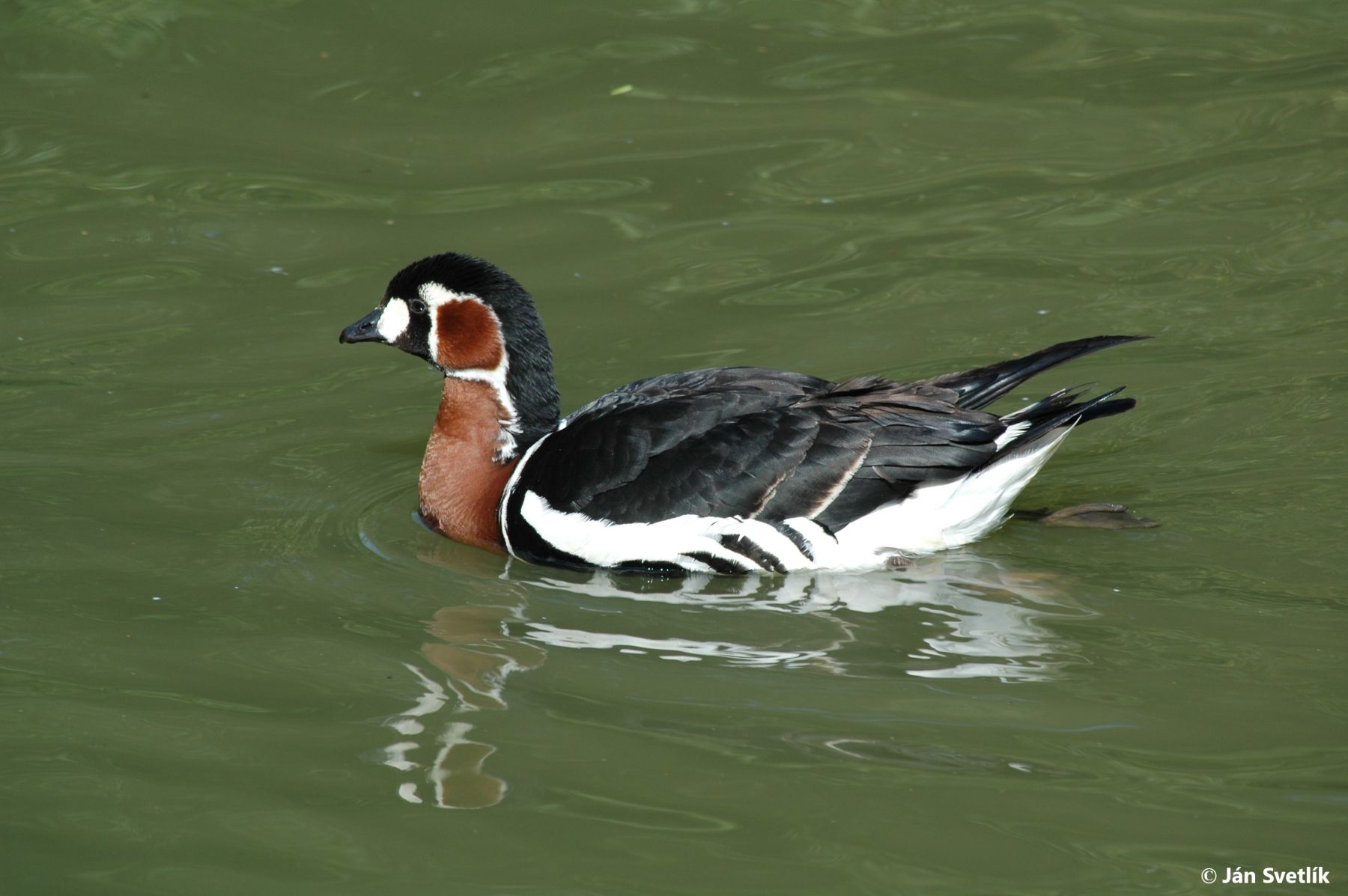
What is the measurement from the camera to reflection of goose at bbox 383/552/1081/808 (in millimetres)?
5410

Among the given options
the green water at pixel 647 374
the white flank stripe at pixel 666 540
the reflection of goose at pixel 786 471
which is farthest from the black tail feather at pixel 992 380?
the white flank stripe at pixel 666 540

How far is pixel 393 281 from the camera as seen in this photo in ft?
23.8

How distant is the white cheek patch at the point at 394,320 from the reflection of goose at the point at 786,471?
0.94 meters

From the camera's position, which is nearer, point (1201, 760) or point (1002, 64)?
point (1201, 760)

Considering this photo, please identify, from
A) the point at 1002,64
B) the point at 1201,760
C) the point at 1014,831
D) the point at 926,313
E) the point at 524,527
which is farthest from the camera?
the point at 1002,64

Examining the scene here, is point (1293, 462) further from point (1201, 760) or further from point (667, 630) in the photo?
point (667, 630)

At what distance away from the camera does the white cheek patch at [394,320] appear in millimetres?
7203

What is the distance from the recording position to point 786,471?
21.1ft

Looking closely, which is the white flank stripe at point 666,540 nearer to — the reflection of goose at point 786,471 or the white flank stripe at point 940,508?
the reflection of goose at point 786,471

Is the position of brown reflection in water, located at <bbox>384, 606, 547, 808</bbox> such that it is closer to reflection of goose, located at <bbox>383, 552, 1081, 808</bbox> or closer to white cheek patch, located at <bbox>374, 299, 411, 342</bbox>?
reflection of goose, located at <bbox>383, 552, 1081, 808</bbox>

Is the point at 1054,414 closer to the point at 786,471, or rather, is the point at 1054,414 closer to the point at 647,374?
the point at 786,471

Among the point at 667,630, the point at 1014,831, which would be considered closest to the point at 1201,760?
the point at 1014,831

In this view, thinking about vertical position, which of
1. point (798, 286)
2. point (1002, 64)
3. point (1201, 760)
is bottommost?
point (1201, 760)

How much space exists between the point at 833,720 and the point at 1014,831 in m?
0.82
